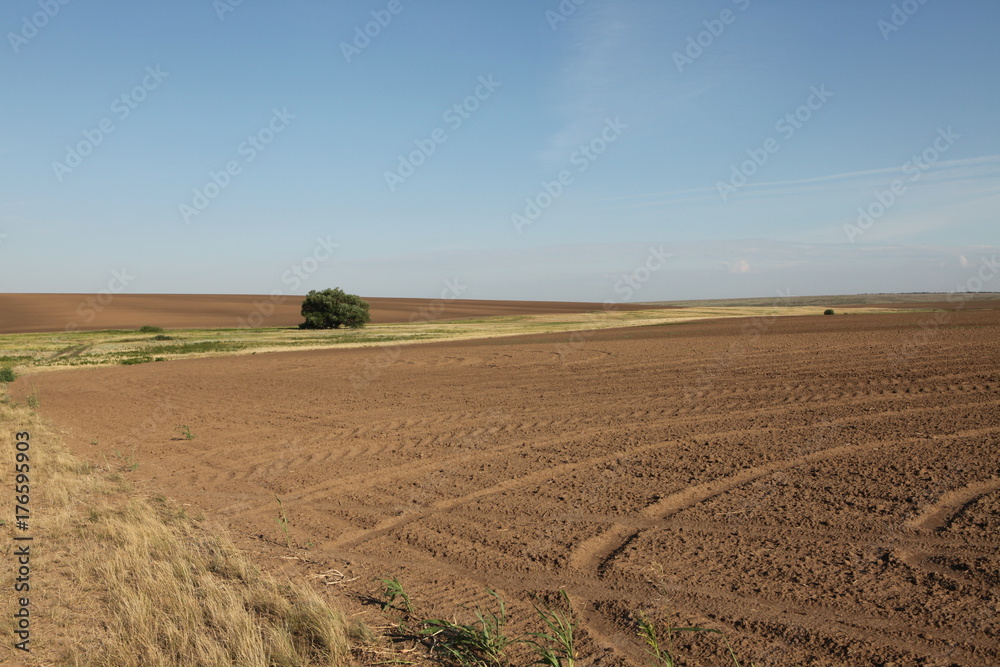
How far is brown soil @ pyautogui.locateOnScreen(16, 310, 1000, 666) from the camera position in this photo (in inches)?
199

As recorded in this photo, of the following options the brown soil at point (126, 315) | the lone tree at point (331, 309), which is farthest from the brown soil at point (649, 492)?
the brown soil at point (126, 315)

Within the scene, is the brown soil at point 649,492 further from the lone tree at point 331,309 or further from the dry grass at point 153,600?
the lone tree at point 331,309

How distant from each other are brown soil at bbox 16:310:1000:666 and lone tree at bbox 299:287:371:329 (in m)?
37.4

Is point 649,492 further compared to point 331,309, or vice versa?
point 331,309

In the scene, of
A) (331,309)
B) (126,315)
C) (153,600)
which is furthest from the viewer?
(126,315)

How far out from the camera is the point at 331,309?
5666 cm

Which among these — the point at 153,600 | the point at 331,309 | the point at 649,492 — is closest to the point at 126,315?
the point at 331,309

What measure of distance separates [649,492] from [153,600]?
5.70 metres

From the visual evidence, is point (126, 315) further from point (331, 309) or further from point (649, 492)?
point (649, 492)

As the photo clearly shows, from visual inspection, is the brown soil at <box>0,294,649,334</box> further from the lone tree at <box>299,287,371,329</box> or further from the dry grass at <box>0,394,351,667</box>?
the dry grass at <box>0,394,351,667</box>

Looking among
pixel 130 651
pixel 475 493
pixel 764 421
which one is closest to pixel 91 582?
pixel 130 651

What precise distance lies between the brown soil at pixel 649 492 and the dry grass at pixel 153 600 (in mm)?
715

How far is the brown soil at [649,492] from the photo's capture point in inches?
199

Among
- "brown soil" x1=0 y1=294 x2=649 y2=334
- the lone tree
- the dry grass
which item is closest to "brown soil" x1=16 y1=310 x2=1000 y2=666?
the dry grass
